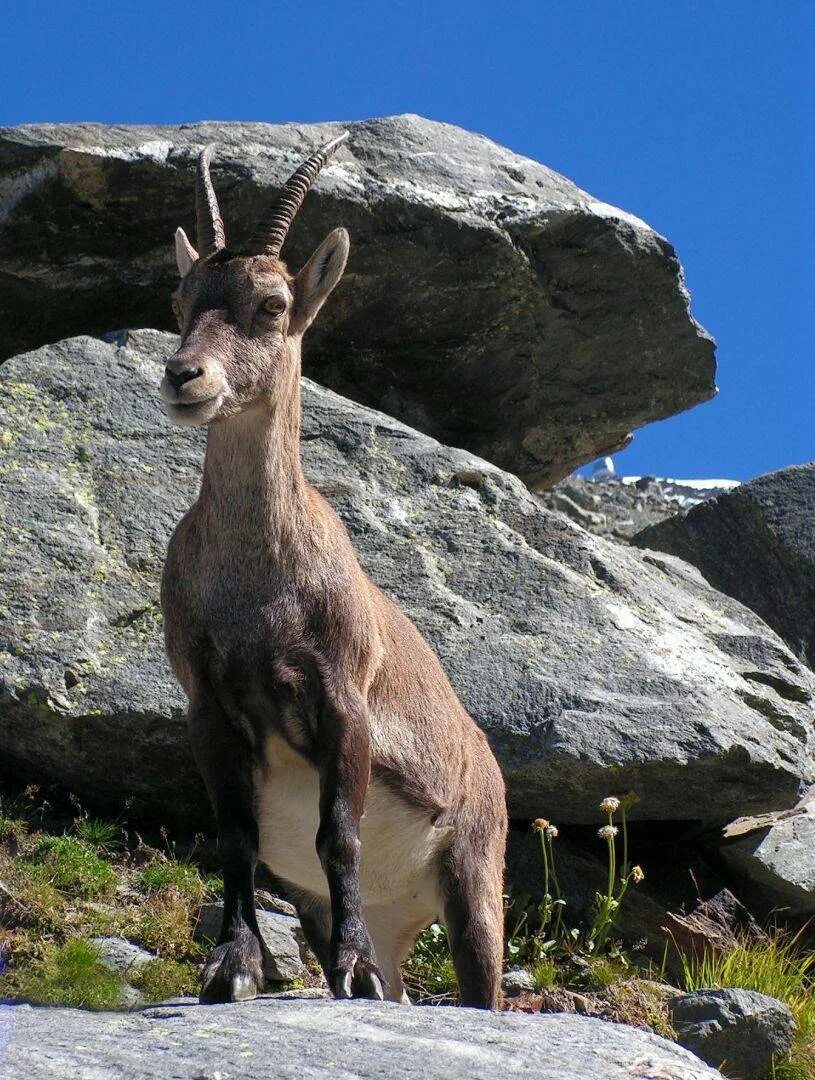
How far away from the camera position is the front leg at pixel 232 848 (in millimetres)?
5301

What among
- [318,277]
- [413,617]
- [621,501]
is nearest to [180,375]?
[318,277]

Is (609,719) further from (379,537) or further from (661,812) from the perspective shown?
(379,537)

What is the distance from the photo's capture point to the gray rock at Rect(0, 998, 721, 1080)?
156 inches

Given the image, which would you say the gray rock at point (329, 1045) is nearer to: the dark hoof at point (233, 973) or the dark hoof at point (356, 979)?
the dark hoof at point (233, 973)

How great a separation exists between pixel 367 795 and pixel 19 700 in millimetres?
2331

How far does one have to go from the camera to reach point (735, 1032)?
21.4 ft

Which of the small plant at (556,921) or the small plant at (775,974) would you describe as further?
the small plant at (556,921)

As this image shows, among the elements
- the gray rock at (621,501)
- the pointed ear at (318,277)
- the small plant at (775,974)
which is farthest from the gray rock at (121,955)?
the gray rock at (621,501)

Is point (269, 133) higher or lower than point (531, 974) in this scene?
higher

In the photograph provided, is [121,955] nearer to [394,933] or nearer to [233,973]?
[394,933]

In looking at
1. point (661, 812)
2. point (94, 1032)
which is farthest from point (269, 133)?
point (94, 1032)

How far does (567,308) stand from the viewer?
433 inches

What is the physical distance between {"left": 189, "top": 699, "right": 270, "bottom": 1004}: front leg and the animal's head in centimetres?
127

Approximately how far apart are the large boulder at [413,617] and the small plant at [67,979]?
126 centimetres
